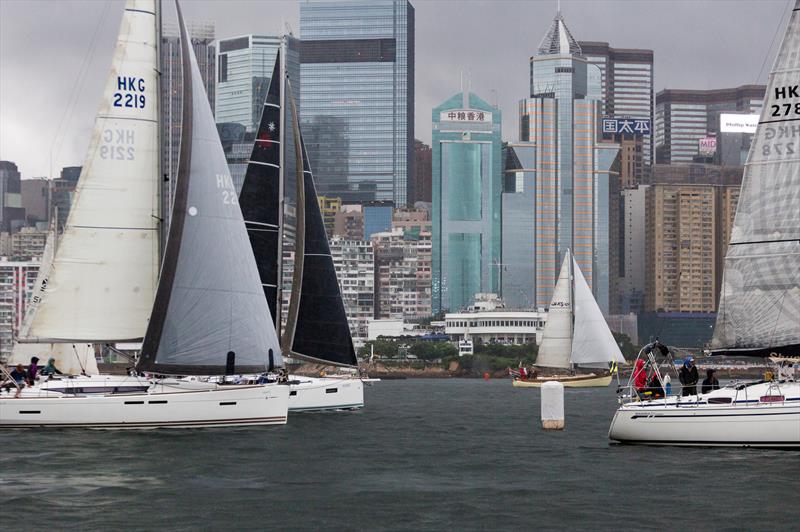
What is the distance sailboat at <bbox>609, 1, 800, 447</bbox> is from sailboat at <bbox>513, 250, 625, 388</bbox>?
58707 millimetres

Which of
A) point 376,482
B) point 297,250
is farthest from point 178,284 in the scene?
point 297,250

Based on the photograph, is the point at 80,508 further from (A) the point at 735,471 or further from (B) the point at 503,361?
(B) the point at 503,361

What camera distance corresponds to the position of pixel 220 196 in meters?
38.5

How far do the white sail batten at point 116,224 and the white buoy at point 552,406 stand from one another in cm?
1219

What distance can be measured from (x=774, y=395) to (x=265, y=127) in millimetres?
22466

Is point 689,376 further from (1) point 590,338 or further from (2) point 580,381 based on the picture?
(2) point 580,381

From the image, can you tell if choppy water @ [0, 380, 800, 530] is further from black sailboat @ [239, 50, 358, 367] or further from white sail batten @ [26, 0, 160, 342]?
black sailboat @ [239, 50, 358, 367]

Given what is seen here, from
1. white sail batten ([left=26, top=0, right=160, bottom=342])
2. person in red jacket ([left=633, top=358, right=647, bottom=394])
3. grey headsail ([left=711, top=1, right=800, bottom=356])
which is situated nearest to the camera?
grey headsail ([left=711, top=1, right=800, bottom=356])

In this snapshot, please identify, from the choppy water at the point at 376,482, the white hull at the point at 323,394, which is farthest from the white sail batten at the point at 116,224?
the white hull at the point at 323,394

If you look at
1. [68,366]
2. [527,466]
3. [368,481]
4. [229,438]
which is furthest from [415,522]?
[68,366]

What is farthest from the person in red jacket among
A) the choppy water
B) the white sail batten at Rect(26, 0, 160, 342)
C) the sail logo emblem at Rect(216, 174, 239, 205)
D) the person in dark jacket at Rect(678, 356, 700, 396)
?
the white sail batten at Rect(26, 0, 160, 342)

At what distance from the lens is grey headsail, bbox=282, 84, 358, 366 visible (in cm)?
4912

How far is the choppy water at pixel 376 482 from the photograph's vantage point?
2380cm

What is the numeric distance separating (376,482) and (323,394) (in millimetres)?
19591
